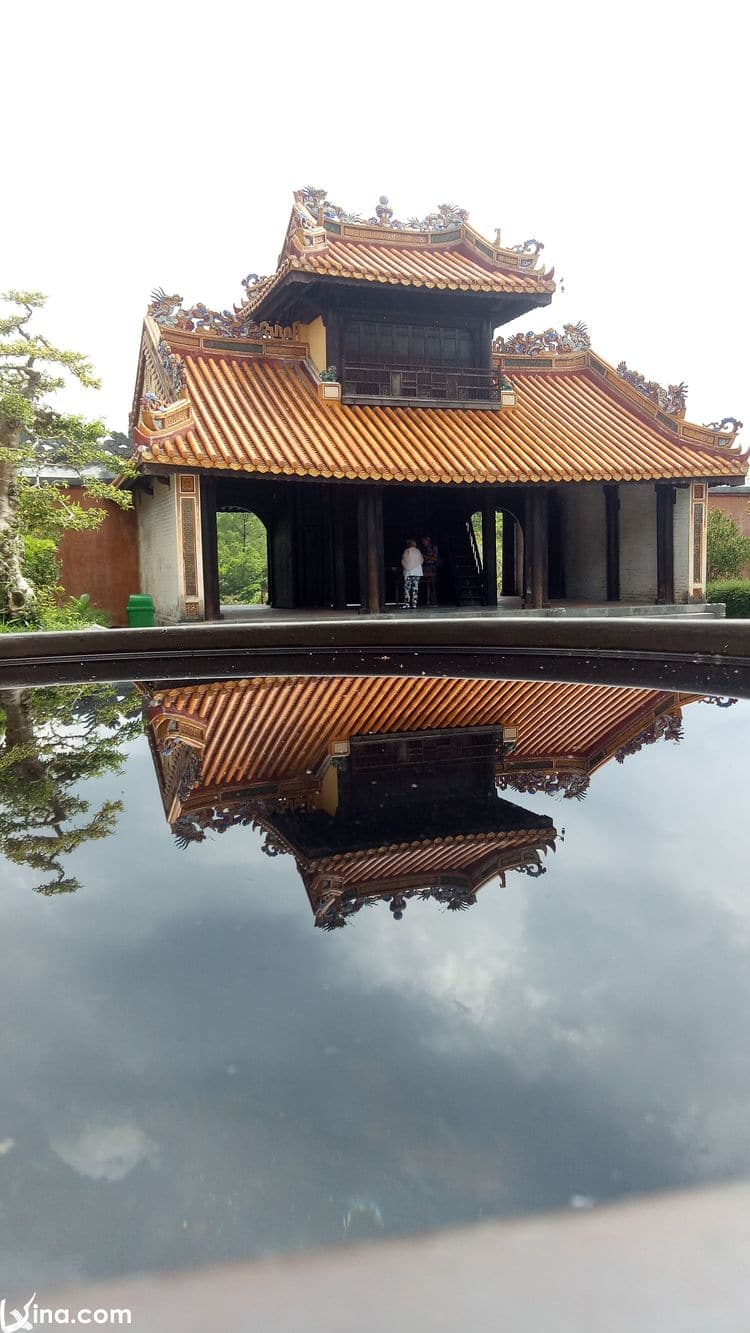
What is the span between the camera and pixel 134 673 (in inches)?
221

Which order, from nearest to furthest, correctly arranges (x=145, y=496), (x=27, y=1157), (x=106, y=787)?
(x=27, y=1157) → (x=106, y=787) → (x=145, y=496)

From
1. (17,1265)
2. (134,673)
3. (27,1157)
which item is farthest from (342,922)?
(134,673)

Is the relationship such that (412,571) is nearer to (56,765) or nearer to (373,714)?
(373,714)

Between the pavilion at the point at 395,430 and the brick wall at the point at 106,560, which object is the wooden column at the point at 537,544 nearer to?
the pavilion at the point at 395,430

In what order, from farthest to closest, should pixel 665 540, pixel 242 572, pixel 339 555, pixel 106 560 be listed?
pixel 242 572
pixel 106 560
pixel 339 555
pixel 665 540

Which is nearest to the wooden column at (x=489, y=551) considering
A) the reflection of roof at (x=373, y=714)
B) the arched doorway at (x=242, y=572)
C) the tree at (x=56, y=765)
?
the reflection of roof at (x=373, y=714)

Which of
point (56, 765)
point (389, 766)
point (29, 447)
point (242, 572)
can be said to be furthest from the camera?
point (242, 572)

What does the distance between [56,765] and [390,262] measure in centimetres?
1114

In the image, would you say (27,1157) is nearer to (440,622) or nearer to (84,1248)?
(84,1248)

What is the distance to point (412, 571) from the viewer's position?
12359mm

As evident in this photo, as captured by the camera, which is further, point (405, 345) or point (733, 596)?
point (733, 596)

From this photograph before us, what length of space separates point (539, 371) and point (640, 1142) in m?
14.2

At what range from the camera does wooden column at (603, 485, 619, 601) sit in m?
14.0

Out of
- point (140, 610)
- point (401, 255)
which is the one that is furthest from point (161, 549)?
point (401, 255)
